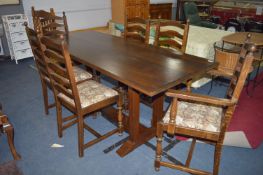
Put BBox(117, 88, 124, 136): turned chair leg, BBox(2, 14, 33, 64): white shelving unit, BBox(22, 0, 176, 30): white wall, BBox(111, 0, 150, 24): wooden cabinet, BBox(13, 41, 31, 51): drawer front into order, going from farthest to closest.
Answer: BBox(111, 0, 150, 24): wooden cabinet → BBox(22, 0, 176, 30): white wall → BBox(13, 41, 31, 51): drawer front → BBox(2, 14, 33, 64): white shelving unit → BBox(117, 88, 124, 136): turned chair leg

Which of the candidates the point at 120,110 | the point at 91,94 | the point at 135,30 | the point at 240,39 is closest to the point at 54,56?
the point at 91,94

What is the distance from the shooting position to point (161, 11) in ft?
23.4

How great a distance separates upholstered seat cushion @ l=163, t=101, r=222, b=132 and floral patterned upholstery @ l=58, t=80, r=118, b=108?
577 mm

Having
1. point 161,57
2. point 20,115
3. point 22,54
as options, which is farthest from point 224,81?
point 22,54

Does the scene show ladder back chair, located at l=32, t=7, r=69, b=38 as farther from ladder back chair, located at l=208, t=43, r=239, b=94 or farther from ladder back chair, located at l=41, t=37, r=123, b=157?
ladder back chair, located at l=208, t=43, r=239, b=94

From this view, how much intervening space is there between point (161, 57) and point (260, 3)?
505 centimetres

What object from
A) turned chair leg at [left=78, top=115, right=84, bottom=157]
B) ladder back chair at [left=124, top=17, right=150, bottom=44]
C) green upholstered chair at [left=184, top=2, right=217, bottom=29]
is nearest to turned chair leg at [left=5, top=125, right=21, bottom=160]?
turned chair leg at [left=78, top=115, right=84, bottom=157]

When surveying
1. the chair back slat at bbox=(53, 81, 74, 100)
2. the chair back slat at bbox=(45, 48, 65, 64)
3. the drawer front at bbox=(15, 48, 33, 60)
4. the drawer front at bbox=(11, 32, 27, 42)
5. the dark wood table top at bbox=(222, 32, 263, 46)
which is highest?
the chair back slat at bbox=(45, 48, 65, 64)

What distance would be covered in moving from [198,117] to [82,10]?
523 cm

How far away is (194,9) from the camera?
5449 mm

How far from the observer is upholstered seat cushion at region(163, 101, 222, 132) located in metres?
1.59

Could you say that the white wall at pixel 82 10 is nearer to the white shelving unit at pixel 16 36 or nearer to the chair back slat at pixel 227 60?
the white shelving unit at pixel 16 36

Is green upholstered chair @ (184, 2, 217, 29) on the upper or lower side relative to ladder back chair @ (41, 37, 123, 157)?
upper

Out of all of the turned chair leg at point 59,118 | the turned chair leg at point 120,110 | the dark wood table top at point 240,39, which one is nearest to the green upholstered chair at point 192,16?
the dark wood table top at point 240,39
